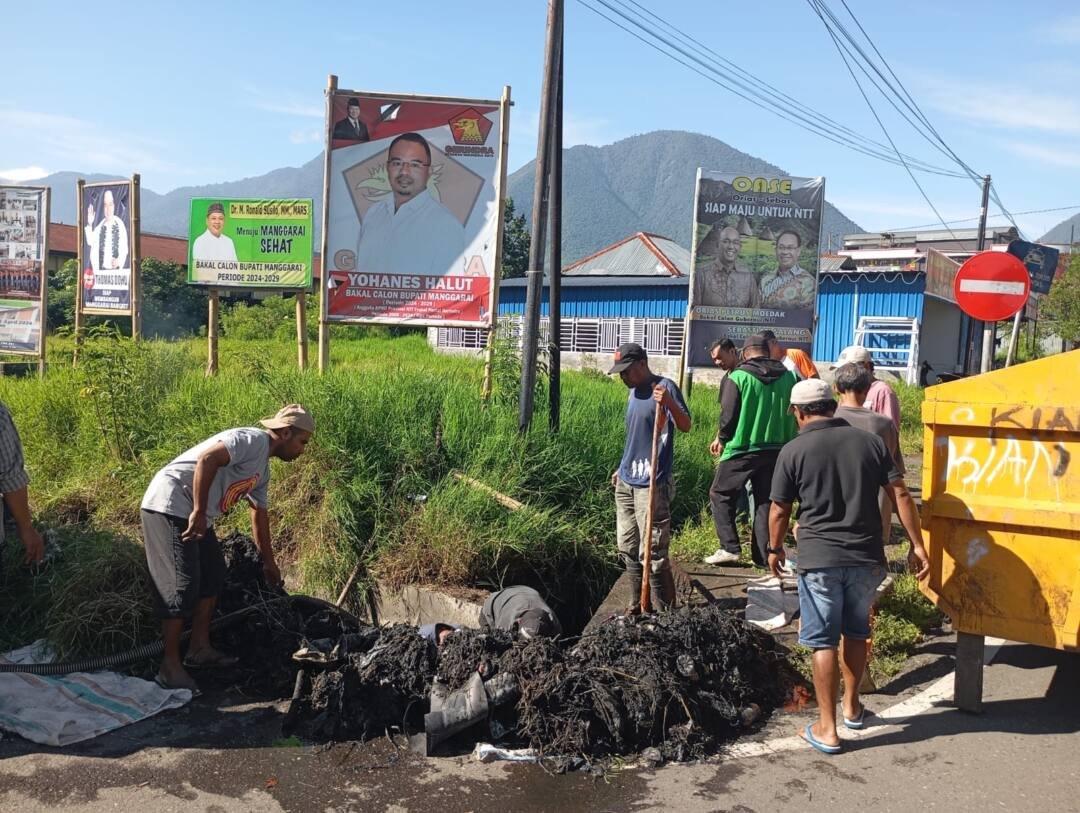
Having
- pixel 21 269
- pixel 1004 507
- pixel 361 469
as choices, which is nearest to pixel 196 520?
pixel 361 469

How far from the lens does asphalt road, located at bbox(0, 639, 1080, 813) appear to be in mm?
3711

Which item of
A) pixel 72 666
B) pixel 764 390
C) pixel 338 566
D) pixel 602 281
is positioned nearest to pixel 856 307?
pixel 602 281

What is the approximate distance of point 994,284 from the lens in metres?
8.27

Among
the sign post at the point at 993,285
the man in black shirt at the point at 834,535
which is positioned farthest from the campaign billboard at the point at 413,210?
the man in black shirt at the point at 834,535

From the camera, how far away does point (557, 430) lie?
7910 millimetres

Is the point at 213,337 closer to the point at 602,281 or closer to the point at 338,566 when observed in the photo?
the point at 338,566

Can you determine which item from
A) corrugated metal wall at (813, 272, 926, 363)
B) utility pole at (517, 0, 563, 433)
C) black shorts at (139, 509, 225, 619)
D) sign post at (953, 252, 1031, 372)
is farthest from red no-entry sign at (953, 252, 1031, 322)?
corrugated metal wall at (813, 272, 926, 363)

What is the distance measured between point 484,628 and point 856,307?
2329cm

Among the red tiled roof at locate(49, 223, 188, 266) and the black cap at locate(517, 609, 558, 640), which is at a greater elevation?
the red tiled roof at locate(49, 223, 188, 266)

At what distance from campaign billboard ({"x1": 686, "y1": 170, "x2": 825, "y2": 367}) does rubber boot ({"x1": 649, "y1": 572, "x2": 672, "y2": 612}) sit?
479cm

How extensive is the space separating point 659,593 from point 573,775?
188cm

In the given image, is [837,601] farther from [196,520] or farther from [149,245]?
[149,245]

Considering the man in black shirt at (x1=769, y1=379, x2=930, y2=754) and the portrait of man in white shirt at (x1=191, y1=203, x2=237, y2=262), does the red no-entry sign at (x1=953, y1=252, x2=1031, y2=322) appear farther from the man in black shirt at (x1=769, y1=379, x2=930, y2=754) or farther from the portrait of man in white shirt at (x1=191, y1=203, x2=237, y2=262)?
the portrait of man in white shirt at (x1=191, y1=203, x2=237, y2=262)

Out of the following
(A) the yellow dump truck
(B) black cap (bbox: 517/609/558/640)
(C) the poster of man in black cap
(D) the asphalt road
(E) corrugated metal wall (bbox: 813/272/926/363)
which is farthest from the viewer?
(E) corrugated metal wall (bbox: 813/272/926/363)
